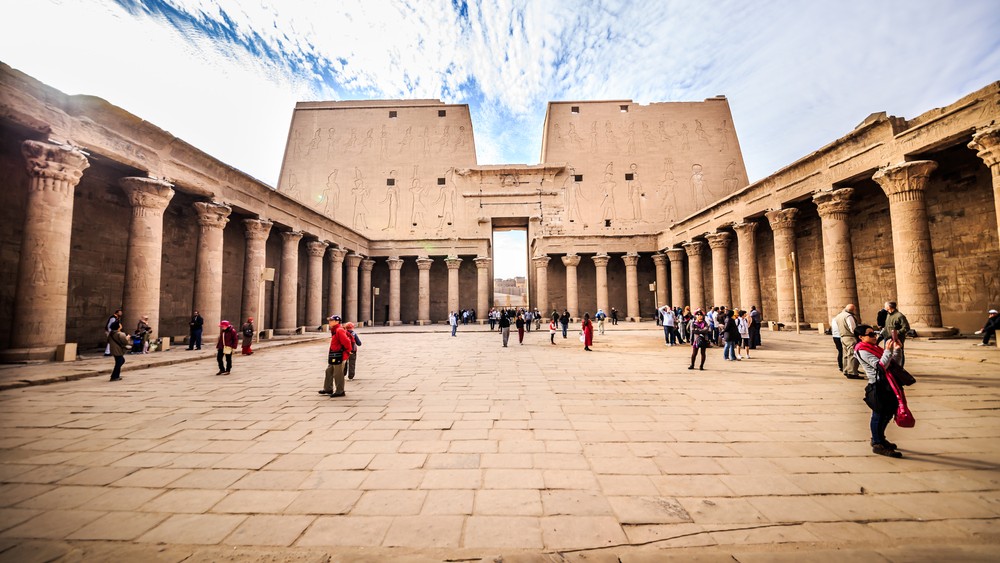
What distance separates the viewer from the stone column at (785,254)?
47.4ft

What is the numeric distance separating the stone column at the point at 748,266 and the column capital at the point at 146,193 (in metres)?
21.4

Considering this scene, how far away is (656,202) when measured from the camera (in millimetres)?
30656

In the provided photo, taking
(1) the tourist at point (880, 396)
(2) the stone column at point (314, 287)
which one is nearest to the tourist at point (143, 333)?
(2) the stone column at point (314, 287)

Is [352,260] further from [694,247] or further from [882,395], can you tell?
[882,395]

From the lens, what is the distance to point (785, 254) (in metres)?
14.6

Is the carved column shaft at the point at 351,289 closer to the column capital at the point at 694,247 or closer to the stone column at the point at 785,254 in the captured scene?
the column capital at the point at 694,247

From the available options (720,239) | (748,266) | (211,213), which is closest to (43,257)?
(211,213)

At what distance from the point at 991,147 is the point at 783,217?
5923 millimetres

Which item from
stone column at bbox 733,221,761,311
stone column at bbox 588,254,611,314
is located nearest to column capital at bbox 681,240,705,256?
stone column at bbox 733,221,761,311

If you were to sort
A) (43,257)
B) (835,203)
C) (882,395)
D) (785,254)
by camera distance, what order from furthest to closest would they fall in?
(785,254)
(835,203)
(43,257)
(882,395)

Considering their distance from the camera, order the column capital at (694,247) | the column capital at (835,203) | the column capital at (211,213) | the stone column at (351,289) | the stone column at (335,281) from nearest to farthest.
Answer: the column capital at (835,203), the column capital at (211,213), the column capital at (694,247), the stone column at (335,281), the stone column at (351,289)

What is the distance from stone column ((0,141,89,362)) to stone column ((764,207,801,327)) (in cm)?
2194

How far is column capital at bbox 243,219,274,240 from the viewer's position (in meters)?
14.9

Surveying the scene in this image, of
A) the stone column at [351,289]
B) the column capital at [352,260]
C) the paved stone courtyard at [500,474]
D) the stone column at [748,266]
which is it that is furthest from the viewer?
the column capital at [352,260]
